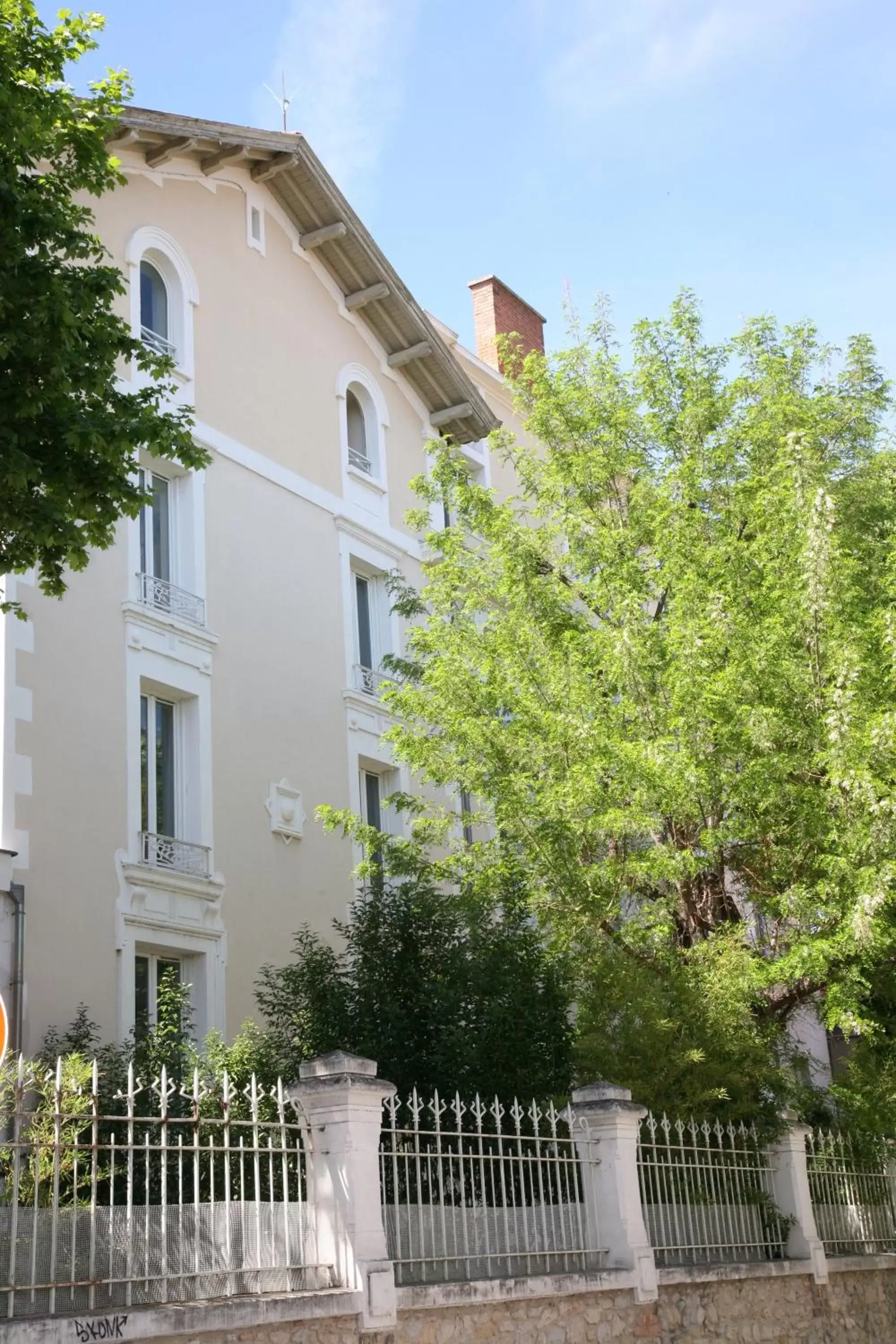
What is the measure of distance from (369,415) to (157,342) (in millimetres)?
4696

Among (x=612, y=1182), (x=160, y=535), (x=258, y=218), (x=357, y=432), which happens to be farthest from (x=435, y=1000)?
(x=258, y=218)

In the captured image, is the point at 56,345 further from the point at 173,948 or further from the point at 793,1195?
the point at 793,1195

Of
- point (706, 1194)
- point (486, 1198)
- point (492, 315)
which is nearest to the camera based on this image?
point (486, 1198)

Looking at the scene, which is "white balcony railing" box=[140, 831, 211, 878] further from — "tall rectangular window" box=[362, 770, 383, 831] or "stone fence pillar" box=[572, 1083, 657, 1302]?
"stone fence pillar" box=[572, 1083, 657, 1302]

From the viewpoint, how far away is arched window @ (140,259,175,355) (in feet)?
58.7

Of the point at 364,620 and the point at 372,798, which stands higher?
the point at 364,620

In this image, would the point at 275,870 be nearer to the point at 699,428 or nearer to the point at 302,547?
the point at 302,547

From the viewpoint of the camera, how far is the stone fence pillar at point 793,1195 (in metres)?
13.3

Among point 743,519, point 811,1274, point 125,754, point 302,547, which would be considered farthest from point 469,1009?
point 302,547

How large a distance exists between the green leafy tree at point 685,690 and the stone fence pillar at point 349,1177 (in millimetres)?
4450

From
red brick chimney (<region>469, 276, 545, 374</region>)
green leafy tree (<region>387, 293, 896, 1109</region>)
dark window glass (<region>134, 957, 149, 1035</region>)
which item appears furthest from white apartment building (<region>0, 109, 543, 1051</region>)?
red brick chimney (<region>469, 276, 545, 374</region>)

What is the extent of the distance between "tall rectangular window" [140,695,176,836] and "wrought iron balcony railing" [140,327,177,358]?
4209mm

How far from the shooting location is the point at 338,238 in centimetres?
2112

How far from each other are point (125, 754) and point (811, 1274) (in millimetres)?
8278
